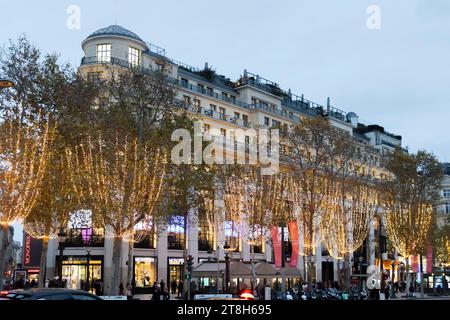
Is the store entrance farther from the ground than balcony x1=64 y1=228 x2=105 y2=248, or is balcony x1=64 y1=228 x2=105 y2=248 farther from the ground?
balcony x1=64 y1=228 x2=105 y2=248

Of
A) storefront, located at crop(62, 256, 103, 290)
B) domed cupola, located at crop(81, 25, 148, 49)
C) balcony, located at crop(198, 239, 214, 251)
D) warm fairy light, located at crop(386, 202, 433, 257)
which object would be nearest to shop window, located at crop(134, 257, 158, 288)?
storefront, located at crop(62, 256, 103, 290)

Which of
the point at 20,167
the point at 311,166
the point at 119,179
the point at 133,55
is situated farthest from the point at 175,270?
the point at 20,167

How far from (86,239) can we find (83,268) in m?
2.73

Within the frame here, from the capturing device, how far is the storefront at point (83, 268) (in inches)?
2067

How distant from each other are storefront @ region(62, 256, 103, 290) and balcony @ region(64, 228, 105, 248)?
3.73 ft

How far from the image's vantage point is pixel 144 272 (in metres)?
53.4

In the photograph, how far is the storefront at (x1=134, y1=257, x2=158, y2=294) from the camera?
52719 mm

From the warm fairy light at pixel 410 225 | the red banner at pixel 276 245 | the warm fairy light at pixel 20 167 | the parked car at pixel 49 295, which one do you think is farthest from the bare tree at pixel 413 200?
the parked car at pixel 49 295

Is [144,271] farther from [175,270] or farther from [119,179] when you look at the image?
[119,179]

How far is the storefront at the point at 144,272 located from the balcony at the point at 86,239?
388 cm

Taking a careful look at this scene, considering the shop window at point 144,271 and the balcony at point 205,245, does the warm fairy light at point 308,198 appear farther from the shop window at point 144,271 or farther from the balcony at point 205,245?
the shop window at point 144,271

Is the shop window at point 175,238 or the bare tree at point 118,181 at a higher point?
the bare tree at point 118,181

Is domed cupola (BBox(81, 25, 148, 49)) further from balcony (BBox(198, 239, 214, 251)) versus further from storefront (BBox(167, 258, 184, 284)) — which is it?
storefront (BBox(167, 258, 184, 284))
